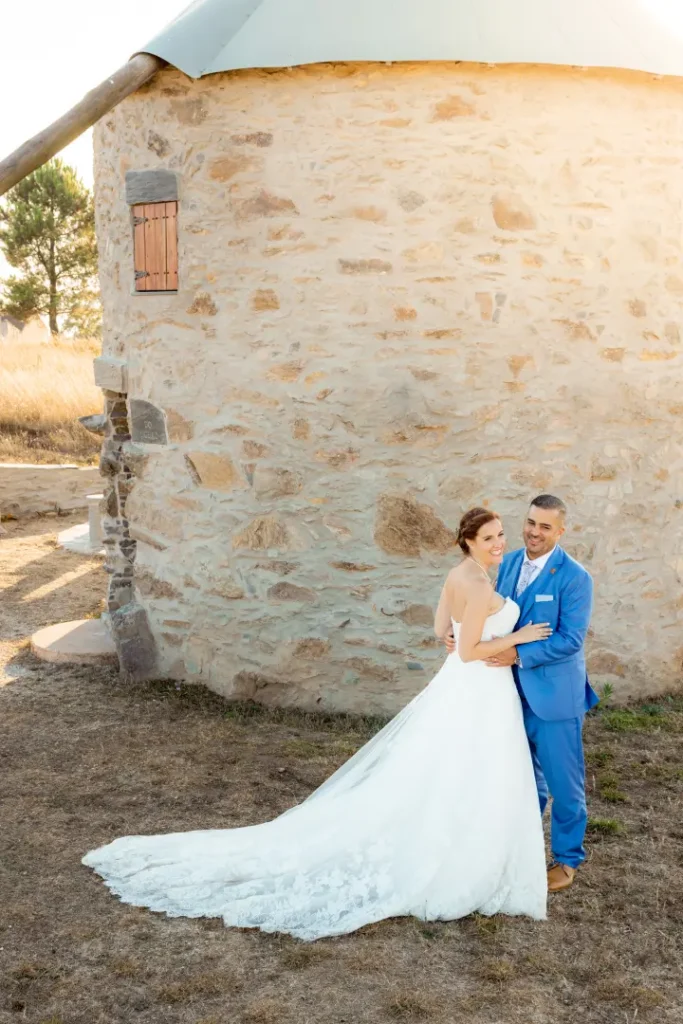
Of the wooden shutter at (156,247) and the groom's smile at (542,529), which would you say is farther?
the wooden shutter at (156,247)

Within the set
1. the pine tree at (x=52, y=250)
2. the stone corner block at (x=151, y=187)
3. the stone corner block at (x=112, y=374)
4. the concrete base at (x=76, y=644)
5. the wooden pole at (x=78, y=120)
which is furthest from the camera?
the pine tree at (x=52, y=250)

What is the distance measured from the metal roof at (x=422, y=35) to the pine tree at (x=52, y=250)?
82.3 feet

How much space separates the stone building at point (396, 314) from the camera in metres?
6.30

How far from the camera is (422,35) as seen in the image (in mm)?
6152

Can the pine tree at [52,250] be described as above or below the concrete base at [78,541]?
above

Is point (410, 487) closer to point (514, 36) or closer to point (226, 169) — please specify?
point (226, 169)

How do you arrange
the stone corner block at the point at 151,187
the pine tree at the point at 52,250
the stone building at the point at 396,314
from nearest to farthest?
the stone building at the point at 396,314 → the stone corner block at the point at 151,187 → the pine tree at the point at 52,250

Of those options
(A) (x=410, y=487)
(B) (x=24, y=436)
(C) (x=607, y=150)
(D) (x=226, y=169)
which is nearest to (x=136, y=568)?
(A) (x=410, y=487)

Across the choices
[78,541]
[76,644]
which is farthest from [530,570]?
[78,541]

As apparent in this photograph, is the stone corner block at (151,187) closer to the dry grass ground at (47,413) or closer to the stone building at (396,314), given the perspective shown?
the stone building at (396,314)

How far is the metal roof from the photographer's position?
6.12 metres

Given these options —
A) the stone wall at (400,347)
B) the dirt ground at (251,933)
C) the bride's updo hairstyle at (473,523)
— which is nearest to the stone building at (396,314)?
the stone wall at (400,347)

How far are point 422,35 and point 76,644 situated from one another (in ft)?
16.4

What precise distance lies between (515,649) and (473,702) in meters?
Result: 0.29
